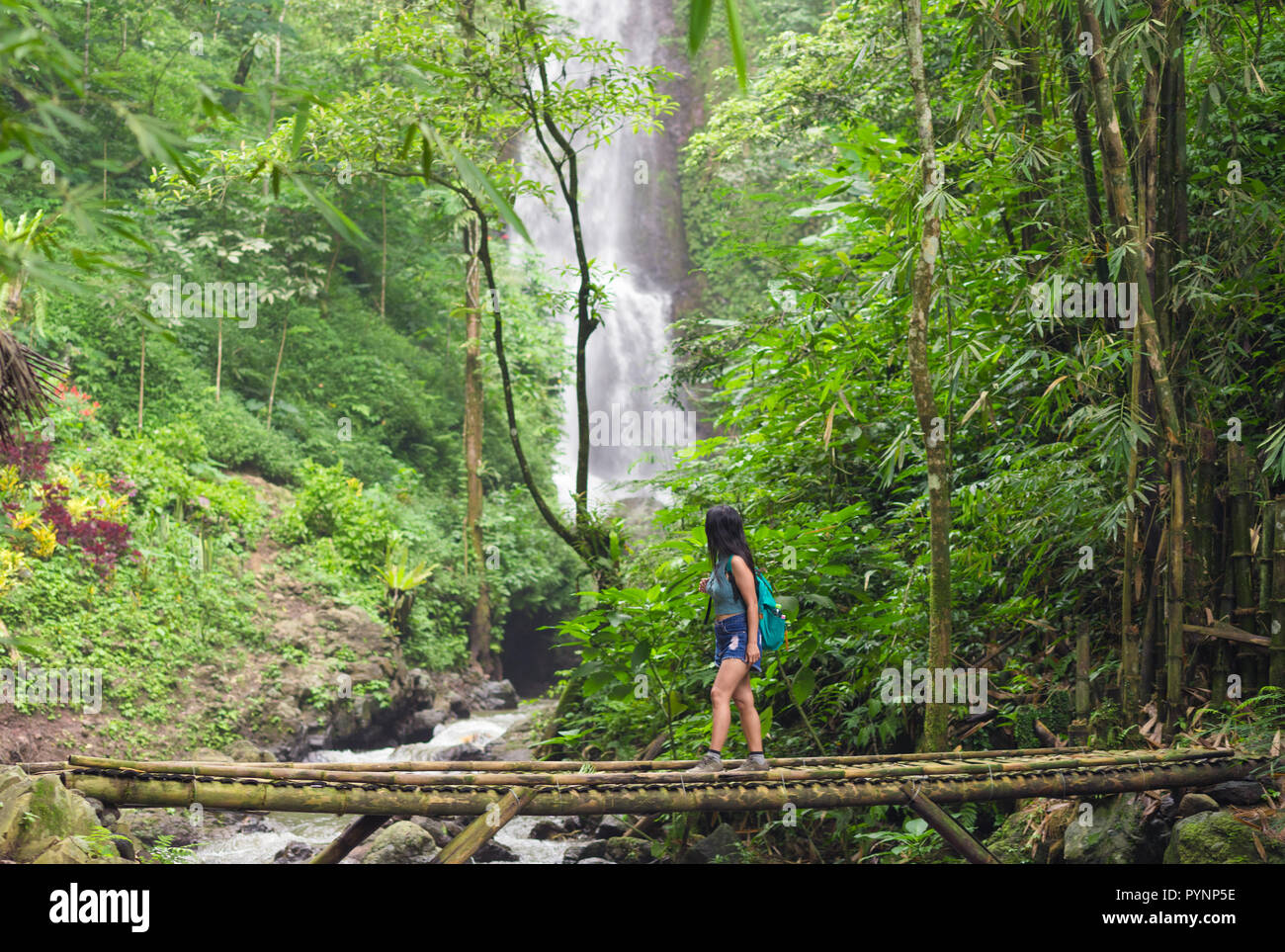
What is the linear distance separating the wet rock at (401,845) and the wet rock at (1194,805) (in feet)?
14.2

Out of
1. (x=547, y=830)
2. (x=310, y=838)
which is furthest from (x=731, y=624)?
(x=310, y=838)

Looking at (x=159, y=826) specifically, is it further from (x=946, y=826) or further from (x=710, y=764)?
(x=946, y=826)

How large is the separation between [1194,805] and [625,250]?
69.8 feet

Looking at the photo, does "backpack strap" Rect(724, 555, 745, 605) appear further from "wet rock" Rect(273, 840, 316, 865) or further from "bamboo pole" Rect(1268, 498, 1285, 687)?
"wet rock" Rect(273, 840, 316, 865)

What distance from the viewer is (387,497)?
15.5 m

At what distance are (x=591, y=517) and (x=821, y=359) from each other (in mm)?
2825

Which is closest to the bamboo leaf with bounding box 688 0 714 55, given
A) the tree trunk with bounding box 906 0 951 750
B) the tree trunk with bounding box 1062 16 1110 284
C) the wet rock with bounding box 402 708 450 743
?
the tree trunk with bounding box 906 0 951 750

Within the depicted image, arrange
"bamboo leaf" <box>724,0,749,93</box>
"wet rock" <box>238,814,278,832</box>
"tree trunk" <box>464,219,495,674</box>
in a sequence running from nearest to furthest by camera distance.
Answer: "bamboo leaf" <box>724,0,749,93</box> → "wet rock" <box>238,814,278,832</box> → "tree trunk" <box>464,219,495,674</box>

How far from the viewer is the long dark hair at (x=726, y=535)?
4.28 m

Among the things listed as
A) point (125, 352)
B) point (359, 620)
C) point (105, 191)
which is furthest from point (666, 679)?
point (105, 191)

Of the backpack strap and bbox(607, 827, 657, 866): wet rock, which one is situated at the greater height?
the backpack strap

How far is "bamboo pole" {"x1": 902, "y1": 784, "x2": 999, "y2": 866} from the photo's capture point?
12.2ft

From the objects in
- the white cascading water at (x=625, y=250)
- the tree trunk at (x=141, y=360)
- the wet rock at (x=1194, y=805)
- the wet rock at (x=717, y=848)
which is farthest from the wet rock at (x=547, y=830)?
the white cascading water at (x=625, y=250)

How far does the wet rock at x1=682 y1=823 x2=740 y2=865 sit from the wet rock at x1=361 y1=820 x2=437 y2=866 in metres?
1.89
